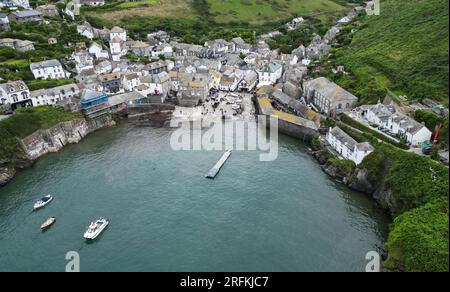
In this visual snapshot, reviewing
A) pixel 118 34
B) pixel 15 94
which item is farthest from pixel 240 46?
pixel 15 94

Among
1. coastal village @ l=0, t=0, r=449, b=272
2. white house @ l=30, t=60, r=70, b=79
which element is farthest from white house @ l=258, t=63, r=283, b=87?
white house @ l=30, t=60, r=70, b=79

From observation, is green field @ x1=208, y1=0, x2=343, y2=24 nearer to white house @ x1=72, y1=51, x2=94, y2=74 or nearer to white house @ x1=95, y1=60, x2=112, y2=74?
white house @ x1=95, y1=60, x2=112, y2=74

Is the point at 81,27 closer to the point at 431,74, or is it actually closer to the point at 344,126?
the point at 344,126

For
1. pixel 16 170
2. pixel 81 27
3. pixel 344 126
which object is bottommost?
pixel 16 170

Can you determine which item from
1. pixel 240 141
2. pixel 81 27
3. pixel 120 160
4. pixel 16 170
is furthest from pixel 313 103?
pixel 81 27

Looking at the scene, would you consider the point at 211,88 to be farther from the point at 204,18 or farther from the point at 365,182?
the point at 204,18

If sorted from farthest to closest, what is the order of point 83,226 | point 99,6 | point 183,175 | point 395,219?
point 99,6 → point 183,175 → point 83,226 → point 395,219

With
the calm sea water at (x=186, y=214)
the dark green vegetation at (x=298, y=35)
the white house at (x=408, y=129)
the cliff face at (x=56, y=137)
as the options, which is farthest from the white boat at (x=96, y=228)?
the dark green vegetation at (x=298, y=35)
